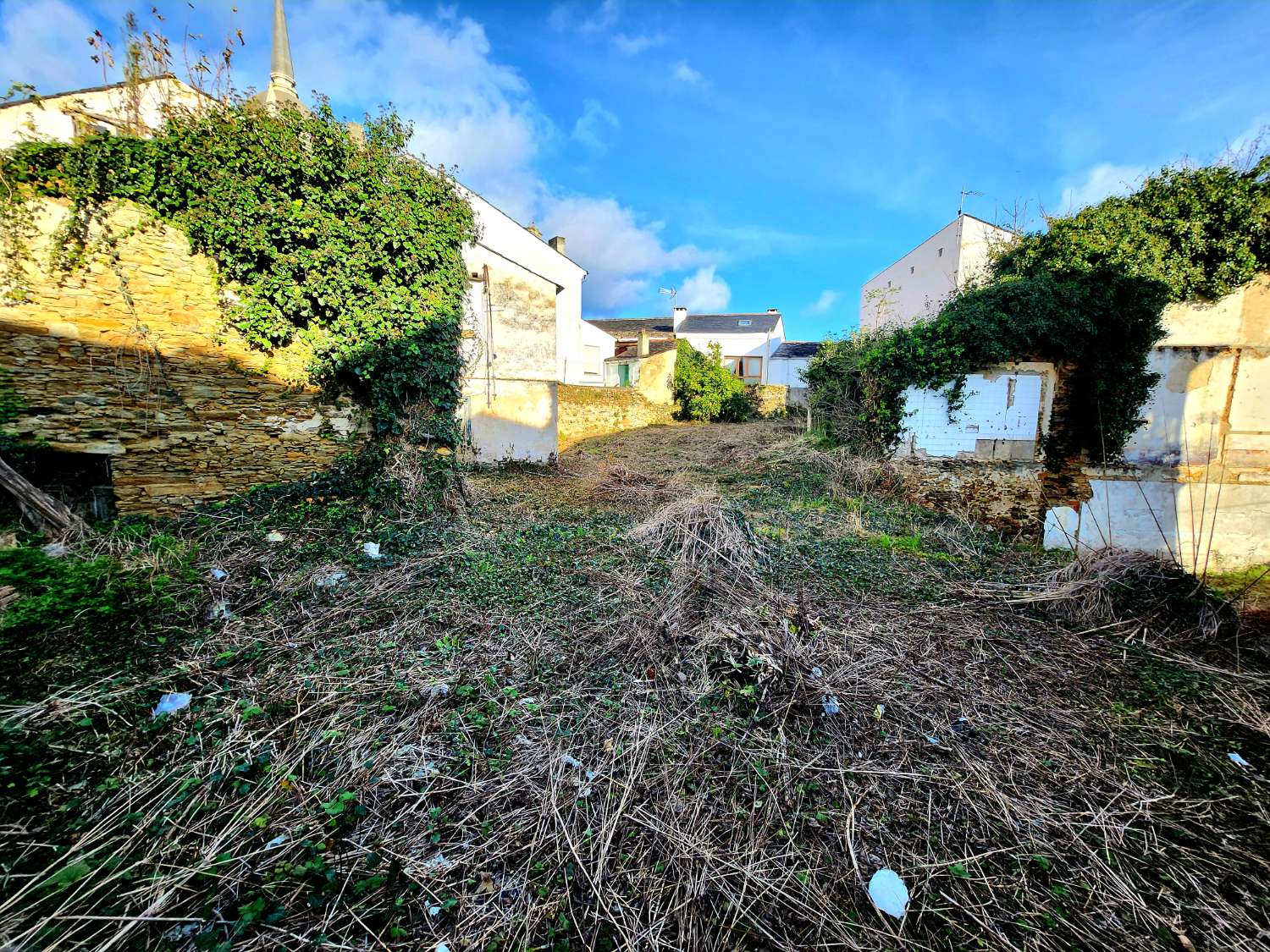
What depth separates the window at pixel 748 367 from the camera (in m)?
32.0

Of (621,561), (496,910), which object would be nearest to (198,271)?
(621,561)

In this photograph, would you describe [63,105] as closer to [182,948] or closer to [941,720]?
[182,948]

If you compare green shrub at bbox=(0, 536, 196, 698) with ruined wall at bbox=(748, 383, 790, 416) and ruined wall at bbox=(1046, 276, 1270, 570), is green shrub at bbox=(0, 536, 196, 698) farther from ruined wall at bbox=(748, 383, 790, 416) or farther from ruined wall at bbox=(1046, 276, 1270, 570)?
ruined wall at bbox=(748, 383, 790, 416)

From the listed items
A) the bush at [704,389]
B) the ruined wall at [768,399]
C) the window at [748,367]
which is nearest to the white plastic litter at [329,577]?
the bush at [704,389]

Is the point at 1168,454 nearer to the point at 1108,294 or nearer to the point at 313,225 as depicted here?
the point at 1108,294

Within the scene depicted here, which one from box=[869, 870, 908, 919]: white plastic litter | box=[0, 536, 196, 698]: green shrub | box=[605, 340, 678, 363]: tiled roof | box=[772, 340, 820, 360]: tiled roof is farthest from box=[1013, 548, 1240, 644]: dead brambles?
box=[772, 340, 820, 360]: tiled roof

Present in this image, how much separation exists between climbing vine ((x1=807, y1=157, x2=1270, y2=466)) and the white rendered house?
2418 mm

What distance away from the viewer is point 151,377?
507 cm

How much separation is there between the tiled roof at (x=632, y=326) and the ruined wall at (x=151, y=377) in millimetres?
27940

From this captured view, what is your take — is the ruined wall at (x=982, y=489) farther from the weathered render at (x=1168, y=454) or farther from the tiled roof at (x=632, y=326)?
the tiled roof at (x=632, y=326)

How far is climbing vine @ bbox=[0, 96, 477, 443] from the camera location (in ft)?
15.6

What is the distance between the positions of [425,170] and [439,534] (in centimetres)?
546

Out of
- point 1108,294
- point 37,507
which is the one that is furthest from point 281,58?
point 1108,294

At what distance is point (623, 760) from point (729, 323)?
3525 centimetres
